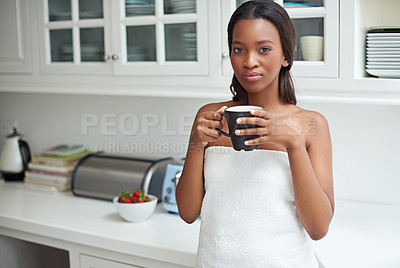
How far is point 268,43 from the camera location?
39.8 inches

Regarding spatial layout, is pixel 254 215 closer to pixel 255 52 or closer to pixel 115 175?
pixel 255 52

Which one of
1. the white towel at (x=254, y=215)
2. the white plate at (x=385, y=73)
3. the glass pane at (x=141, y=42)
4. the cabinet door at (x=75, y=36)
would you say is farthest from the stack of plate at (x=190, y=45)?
the white towel at (x=254, y=215)

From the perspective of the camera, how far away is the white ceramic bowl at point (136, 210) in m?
1.74

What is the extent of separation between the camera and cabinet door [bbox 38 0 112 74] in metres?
1.92

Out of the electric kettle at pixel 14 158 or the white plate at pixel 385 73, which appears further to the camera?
the electric kettle at pixel 14 158

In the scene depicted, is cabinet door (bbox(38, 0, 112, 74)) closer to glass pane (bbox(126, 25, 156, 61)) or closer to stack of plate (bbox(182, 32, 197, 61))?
Result: glass pane (bbox(126, 25, 156, 61))

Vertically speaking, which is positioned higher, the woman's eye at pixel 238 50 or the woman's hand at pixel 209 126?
the woman's eye at pixel 238 50

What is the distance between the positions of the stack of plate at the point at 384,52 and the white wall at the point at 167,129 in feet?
1.19

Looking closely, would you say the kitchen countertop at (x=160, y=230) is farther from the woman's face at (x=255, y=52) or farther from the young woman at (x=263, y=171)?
the woman's face at (x=255, y=52)

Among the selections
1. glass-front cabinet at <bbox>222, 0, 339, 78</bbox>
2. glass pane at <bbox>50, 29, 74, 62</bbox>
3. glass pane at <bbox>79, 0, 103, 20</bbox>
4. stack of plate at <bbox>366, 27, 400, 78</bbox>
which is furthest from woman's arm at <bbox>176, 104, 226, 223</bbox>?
glass pane at <bbox>50, 29, 74, 62</bbox>

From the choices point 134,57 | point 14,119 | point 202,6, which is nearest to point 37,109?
point 14,119

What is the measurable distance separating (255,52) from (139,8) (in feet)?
3.06

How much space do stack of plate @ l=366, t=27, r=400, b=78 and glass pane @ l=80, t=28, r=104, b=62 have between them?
103 cm

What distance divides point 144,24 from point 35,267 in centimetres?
131
